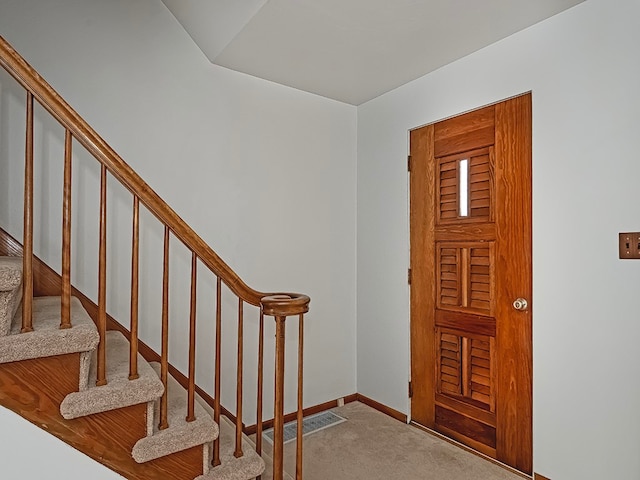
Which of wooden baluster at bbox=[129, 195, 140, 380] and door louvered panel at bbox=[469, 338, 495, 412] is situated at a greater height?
wooden baluster at bbox=[129, 195, 140, 380]

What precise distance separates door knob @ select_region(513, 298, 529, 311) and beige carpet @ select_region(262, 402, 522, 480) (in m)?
0.90

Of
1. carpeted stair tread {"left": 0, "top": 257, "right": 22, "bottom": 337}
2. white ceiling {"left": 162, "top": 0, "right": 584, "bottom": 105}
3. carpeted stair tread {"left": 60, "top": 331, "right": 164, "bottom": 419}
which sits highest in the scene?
white ceiling {"left": 162, "top": 0, "right": 584, "bottom": 105}

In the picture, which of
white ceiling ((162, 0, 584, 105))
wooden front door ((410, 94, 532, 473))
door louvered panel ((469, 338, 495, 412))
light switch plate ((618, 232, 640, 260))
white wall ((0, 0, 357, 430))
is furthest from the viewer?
door louvered panel ((469, 338, 495, 412))

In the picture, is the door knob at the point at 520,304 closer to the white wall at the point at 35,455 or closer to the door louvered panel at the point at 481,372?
the door louvered panel at the point at 481,372

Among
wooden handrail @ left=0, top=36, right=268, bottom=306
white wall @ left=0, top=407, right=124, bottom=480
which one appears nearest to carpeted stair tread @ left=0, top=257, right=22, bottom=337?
white wall @ left=0, top=407, right=124, bottom=480

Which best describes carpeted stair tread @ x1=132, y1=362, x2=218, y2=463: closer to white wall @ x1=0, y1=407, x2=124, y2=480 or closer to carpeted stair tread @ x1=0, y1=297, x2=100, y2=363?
white wall @ x1=0, y1=407, x2=124, y2=480

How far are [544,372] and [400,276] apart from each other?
1112 mm

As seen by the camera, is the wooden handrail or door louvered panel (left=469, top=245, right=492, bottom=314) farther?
door louvered panel (left=469, top=245, right=492, bottom=314)

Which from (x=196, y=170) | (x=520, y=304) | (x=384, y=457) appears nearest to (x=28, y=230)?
(x=196, y=170)

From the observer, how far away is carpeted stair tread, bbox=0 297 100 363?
132 centimetres

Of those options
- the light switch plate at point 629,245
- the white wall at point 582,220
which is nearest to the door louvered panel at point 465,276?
the white wall at point 582,220

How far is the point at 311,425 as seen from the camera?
9.39ft

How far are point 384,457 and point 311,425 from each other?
0.61 meters

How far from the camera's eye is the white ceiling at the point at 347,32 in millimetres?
2041
